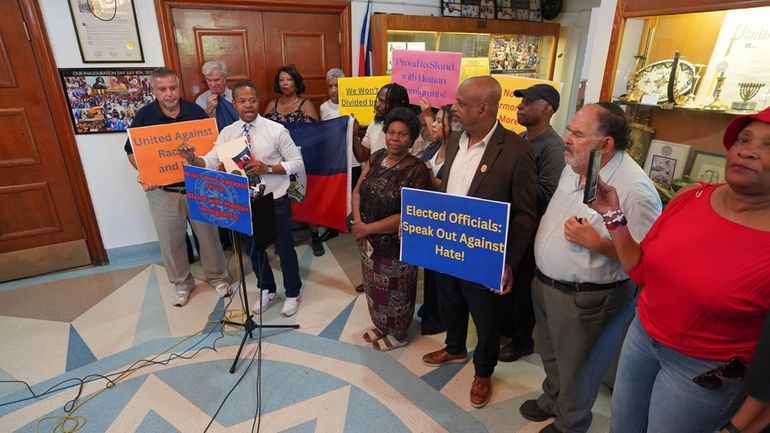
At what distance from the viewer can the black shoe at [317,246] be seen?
3667mm

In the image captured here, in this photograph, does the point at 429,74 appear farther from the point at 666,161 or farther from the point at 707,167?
the point at 707,167

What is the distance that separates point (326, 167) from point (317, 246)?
864 millimetres

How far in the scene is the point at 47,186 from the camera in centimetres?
321

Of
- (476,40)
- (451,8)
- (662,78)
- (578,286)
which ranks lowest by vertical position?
(578,286)

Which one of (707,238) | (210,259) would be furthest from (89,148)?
(707,238)

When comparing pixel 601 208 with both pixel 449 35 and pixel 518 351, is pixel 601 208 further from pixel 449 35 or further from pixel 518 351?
pixel 449 35

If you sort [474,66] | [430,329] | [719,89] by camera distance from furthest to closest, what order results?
[474,66], [430,329], [719,89]

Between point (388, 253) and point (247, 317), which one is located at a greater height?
point (388, 253)

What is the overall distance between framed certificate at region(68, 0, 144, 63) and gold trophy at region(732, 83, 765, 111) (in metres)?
3.87

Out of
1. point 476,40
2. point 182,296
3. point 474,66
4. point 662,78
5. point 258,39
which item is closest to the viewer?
point 662,78

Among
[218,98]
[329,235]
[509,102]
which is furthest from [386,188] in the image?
[329,235]

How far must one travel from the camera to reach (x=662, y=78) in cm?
214

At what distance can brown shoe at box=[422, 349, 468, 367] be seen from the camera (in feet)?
7.48

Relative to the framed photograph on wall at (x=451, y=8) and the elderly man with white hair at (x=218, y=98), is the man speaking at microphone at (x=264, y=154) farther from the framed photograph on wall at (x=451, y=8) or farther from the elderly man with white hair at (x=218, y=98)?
the framed photograph on wall at (x=451, y=8)
